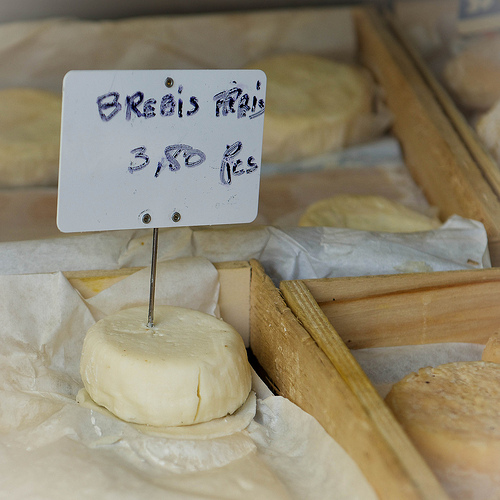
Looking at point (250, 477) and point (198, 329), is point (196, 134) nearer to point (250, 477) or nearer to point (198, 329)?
point (198, 329)

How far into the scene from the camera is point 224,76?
110cm

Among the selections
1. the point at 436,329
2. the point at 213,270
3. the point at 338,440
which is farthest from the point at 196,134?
the point at 436,329

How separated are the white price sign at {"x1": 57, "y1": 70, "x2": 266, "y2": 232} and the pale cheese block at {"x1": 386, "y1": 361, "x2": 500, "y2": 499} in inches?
17.9

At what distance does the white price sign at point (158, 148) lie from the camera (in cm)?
103

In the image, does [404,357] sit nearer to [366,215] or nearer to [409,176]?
[366,215]

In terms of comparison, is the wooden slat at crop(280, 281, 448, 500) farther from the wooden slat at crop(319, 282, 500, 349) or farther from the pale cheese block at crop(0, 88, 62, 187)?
the pale cheese block at crop(0, 88, 62, 187)

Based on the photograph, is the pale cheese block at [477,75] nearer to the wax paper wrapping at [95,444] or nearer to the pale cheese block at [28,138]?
the pale cheese block at [28,138]

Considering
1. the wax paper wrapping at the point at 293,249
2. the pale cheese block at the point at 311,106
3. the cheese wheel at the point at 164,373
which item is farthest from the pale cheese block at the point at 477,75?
the cheese wheel at the point at 164,373

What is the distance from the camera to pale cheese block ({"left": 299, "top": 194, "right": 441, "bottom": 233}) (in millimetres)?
1720

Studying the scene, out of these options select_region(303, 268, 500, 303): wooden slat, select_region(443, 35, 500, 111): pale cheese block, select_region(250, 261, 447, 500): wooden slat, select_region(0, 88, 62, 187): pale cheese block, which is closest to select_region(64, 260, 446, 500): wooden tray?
select_region(250, 261, 447, 500): wooden slat

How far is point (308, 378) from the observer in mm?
1075

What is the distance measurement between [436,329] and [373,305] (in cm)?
16

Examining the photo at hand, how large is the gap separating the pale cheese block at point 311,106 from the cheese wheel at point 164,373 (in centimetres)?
111

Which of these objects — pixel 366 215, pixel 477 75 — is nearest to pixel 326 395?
pixel 366 215
